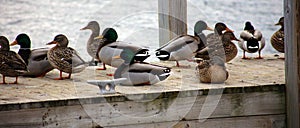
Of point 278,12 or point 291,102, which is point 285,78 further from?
point 278,12

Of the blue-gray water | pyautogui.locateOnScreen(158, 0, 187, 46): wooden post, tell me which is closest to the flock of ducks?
pyautogui.locateOnScreen(158, 0, 187, 46): wooden post

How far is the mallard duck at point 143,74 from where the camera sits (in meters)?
4.56

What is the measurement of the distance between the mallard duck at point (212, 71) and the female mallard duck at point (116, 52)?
412 mm

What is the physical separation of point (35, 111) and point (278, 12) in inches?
464

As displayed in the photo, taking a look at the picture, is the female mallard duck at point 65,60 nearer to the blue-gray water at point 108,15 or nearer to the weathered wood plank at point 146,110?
the weathered wood plank at point 146,110

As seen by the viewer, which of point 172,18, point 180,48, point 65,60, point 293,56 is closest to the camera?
point 293,56

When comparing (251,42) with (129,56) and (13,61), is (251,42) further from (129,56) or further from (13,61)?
(13,61)

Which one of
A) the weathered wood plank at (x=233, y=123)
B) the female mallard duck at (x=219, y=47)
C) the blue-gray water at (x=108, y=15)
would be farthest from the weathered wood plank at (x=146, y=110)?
the blue-gray water at (x=108, y=15)

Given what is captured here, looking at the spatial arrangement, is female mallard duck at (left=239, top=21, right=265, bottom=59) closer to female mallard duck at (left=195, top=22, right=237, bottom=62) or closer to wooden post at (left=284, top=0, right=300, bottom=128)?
female mallard duck at (left=195, top=22, right=237, bottom=62)

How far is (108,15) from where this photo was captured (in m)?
14.2

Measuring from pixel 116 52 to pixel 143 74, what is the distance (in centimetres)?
51

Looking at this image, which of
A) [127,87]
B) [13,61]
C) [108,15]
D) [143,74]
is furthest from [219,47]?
[108,15]

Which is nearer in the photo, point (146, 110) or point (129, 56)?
point (146, 110)

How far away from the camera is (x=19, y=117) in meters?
4.09
